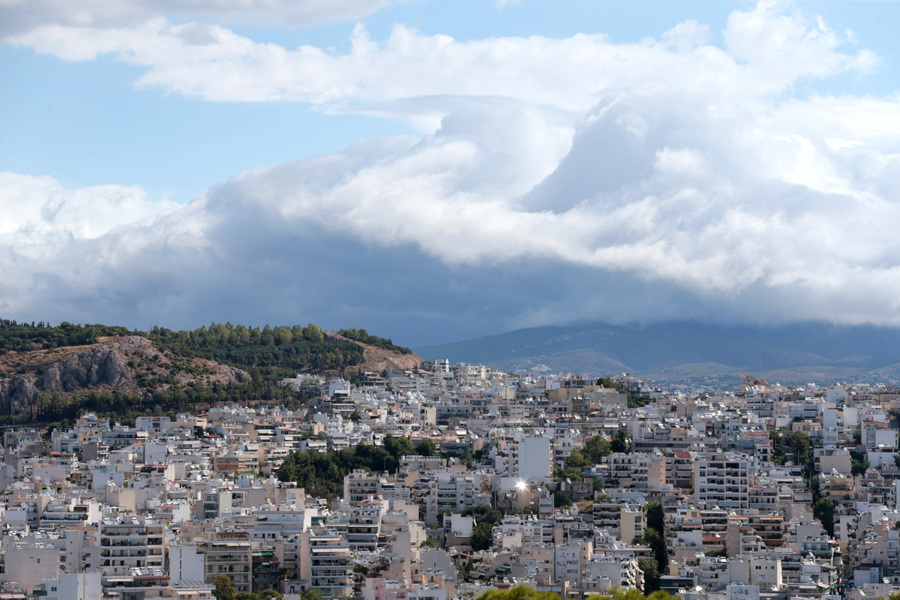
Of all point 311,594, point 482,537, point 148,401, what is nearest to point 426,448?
point 482,537

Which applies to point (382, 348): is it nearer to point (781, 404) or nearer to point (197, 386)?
point (197, 386)

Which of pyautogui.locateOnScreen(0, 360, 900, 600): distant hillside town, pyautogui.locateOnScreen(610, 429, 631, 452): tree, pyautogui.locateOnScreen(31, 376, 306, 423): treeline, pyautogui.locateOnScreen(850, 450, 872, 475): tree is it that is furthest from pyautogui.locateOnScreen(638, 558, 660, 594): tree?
pyautogui.locateOnScreen(31, 376, 306, 423): treeline

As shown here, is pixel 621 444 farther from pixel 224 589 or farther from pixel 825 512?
pixel 224 589

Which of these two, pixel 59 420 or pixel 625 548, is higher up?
pixel 59 420

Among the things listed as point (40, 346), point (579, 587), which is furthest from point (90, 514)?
point (40, 346)

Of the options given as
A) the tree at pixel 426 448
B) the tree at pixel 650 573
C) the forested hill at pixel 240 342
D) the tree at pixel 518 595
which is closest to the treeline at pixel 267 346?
the forested hill at pixel 240 342
